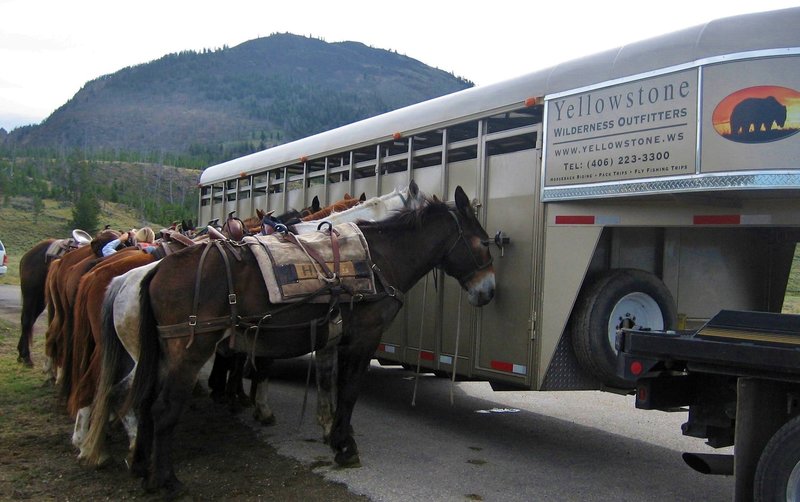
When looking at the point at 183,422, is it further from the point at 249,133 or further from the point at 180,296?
the point at 249,133

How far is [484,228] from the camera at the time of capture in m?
6.17

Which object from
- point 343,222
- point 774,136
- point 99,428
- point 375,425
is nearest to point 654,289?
point 774,136

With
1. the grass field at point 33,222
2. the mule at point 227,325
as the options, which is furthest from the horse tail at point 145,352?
the grass field at point 33,222

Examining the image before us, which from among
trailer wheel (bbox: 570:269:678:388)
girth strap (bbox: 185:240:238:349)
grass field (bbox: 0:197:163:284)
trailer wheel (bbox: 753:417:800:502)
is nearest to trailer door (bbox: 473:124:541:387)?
trailer wheel (bbox: 570:269:678:388)

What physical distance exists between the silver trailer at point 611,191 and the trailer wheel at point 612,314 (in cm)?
1

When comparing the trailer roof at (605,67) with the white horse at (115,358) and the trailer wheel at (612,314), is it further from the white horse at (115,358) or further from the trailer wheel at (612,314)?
the white horse at (115,358)

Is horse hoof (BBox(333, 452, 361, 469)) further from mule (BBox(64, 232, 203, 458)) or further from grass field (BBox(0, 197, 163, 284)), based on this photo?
grass field (BBox(0, 197, 163, 284))

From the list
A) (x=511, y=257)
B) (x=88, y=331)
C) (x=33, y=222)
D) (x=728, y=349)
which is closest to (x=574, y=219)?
(x=511, y=257)

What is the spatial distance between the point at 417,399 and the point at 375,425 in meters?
1.57

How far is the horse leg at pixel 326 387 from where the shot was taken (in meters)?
6.18

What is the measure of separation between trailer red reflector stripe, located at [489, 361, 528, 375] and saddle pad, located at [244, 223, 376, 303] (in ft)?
4.36

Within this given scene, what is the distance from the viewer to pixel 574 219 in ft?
17.4

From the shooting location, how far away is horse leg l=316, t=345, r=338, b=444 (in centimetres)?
618

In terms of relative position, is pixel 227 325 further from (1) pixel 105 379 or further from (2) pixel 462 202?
(2) pixel 462 202
